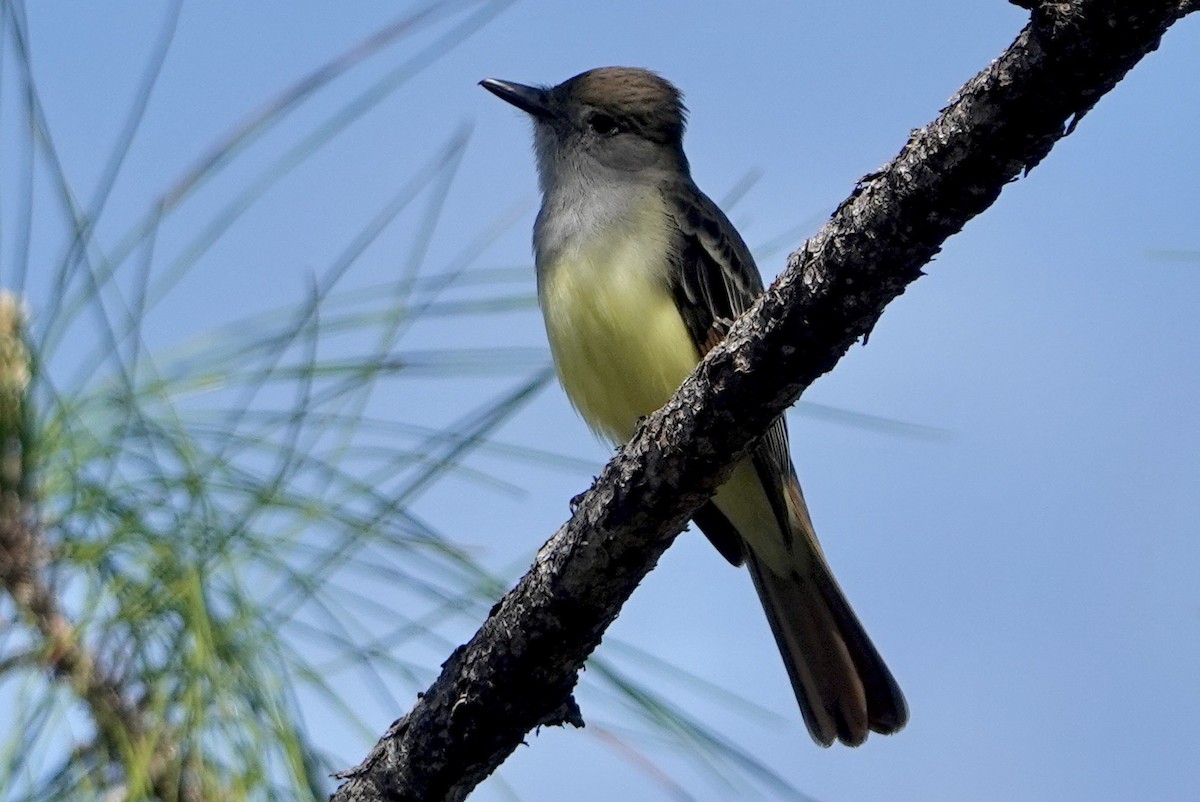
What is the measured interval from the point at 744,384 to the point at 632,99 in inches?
118

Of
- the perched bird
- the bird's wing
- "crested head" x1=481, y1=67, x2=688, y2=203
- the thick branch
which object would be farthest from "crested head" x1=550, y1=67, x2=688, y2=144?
the thick branch

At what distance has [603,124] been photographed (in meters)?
5.36

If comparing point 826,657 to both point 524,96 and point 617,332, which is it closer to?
point 617,332

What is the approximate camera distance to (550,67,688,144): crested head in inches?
211

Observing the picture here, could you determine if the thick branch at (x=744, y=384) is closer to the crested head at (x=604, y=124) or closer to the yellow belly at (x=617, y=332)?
the yellow belly at (x=617, y=332)

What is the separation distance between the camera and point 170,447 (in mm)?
3045

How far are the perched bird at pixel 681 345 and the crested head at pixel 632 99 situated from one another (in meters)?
0.17

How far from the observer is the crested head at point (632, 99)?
5355mm

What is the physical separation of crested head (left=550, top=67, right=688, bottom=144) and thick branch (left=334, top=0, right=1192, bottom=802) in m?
2.75

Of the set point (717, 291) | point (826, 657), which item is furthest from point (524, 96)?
point (826, 657)

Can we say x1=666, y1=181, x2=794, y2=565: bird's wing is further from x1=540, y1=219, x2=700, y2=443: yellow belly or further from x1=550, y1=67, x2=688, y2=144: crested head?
x1=550, y1=67, x2=688, y2=144: crested head

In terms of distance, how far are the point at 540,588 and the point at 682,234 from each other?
1.89 m

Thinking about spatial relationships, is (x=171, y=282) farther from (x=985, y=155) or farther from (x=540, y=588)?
(x=985, y=155)

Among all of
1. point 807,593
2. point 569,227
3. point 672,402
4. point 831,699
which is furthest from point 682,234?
point 672,402
